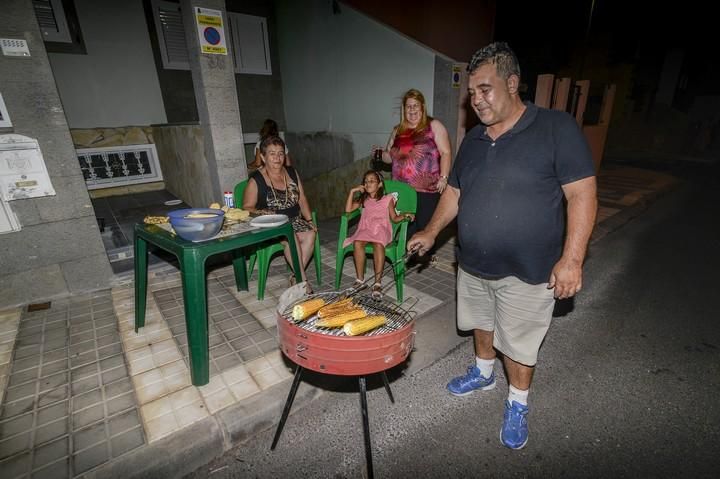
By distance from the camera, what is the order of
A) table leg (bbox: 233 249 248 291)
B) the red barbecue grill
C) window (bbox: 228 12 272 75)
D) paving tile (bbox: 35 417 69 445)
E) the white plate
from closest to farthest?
the red barbecue grill, paving tile (bbox: 35 417 69 445), the white plate, table leg (bbox: 233 249 248 291), window (bbox: 228 12 272 75)

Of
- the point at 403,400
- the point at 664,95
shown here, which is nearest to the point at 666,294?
the point at 403,400

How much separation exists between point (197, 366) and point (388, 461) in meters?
1.61

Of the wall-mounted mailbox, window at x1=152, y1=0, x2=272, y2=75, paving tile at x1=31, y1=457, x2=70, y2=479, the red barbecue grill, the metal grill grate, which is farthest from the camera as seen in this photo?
window at x1=152, y1=0, x2=272, y2=75

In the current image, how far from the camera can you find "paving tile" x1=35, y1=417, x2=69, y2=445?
232 cm

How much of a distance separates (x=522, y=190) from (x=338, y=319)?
1.31m

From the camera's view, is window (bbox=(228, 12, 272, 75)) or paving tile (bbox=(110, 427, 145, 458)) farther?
window (bbox=(228, 12, 272, 75))

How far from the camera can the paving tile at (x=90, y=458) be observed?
2.11 meters

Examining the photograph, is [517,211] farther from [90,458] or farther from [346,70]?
[346,70]

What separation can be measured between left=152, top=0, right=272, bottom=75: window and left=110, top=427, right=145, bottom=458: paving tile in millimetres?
9651

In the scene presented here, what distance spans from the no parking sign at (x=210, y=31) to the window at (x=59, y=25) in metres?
6.40

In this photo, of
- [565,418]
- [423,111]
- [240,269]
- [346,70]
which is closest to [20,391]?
[240,269]

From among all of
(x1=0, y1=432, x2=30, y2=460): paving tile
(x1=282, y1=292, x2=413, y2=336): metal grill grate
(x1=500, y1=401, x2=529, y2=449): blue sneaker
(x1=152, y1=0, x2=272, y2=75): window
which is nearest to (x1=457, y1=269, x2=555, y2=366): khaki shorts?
(x1=500, y1=401, x2=529, y2=449): blue sneaker

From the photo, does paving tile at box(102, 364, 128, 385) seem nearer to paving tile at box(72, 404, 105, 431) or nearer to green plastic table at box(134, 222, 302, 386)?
paving tile at box(72, 404, 105, 431)

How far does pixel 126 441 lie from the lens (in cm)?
228
